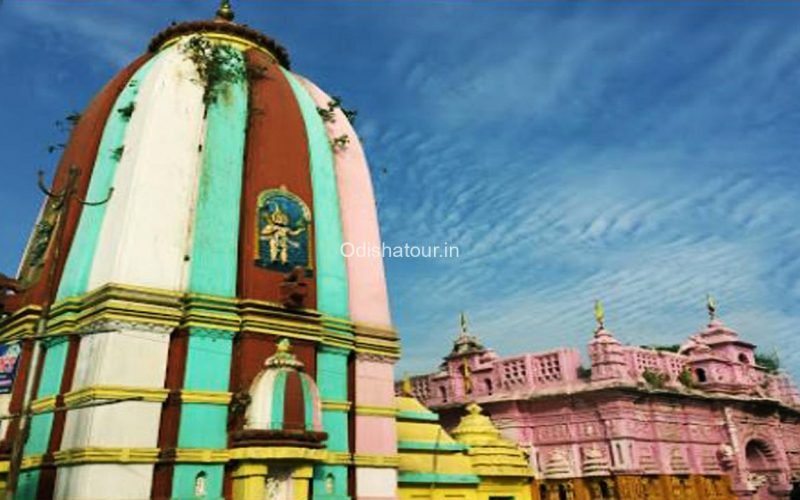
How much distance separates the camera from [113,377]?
12211mm

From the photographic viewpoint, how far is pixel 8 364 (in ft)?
47.5

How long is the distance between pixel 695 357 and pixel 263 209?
22.9 meters

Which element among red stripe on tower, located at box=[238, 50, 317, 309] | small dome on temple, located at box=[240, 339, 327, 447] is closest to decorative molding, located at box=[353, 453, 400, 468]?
small dome on temple, located at box=[240, 339, 327, 447]

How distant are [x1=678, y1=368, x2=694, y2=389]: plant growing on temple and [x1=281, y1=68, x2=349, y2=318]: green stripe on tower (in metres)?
18.8

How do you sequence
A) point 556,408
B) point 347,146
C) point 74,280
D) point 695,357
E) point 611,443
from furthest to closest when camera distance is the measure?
point 695,357 < point 556,408 < point 611,443 < point 347,146 < point 74,280

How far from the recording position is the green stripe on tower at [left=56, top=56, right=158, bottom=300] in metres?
14.2

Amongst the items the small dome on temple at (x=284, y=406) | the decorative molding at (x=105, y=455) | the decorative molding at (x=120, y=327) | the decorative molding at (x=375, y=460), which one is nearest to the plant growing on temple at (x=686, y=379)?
the decorative molding at (x=375, y=460)

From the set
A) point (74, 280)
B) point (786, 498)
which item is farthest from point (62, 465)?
point (786, 498)

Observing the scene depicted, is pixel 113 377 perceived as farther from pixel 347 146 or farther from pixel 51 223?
pixel 347 146

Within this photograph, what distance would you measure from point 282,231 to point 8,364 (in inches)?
262

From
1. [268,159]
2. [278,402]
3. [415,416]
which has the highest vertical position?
[268,159]

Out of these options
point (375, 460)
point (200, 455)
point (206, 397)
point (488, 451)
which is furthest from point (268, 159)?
point (488, 451)

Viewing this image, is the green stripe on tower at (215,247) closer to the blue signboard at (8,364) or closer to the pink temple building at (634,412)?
the blue signboard at (8,364)

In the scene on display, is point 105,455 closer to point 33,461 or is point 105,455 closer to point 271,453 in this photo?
point 33,461
